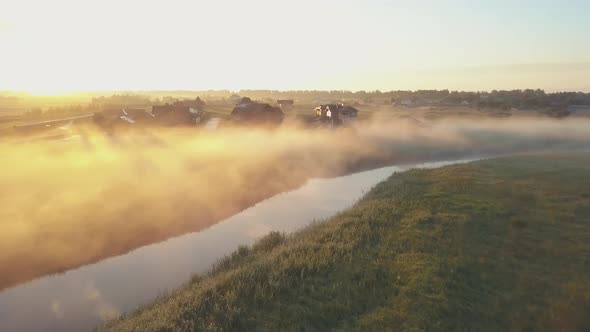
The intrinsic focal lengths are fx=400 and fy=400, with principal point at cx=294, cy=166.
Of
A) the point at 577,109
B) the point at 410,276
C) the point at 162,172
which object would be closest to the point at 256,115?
the point at 162,172

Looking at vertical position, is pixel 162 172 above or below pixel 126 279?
above

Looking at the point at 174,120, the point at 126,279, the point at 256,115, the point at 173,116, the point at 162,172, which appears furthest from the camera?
the point at 256,115

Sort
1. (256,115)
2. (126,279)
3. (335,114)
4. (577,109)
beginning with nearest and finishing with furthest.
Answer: (126,279) < (256,115) < (335,114) < (577,109)

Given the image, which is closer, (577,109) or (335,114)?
(335,114)

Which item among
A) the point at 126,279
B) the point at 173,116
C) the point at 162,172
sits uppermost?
the point at 173,116

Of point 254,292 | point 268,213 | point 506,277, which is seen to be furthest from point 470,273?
point 268,213

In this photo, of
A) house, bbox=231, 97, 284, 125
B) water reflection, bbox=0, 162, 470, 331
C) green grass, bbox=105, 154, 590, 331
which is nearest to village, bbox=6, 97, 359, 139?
house, bbox=231, 97, 284, 125

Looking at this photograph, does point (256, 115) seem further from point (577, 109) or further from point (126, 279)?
point (577, 109)
